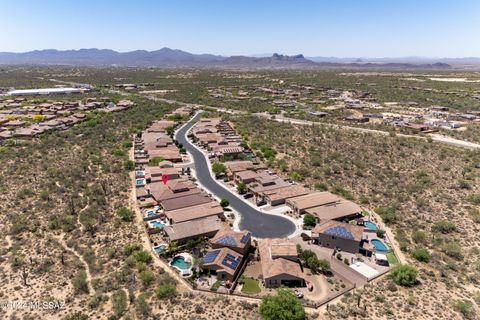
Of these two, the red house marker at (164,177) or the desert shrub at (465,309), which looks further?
the red house marker at (164,177)

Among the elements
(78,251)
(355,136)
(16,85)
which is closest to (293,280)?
(78,251)

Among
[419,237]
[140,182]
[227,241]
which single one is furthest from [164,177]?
[419,237]

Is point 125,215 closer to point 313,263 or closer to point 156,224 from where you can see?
point 156,224

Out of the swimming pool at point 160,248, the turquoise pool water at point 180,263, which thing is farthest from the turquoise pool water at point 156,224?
the turquoise pool water at point 180,263

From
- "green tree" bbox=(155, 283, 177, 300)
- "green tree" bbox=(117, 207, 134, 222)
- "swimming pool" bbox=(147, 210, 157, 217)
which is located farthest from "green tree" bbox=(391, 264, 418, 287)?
"green tree" bbox=(117, 207, 134, 222)

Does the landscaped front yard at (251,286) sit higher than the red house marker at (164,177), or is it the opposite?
the red house marker at (164,177)

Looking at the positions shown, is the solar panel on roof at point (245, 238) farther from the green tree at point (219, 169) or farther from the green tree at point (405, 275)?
the green tree at point (219, 169)
